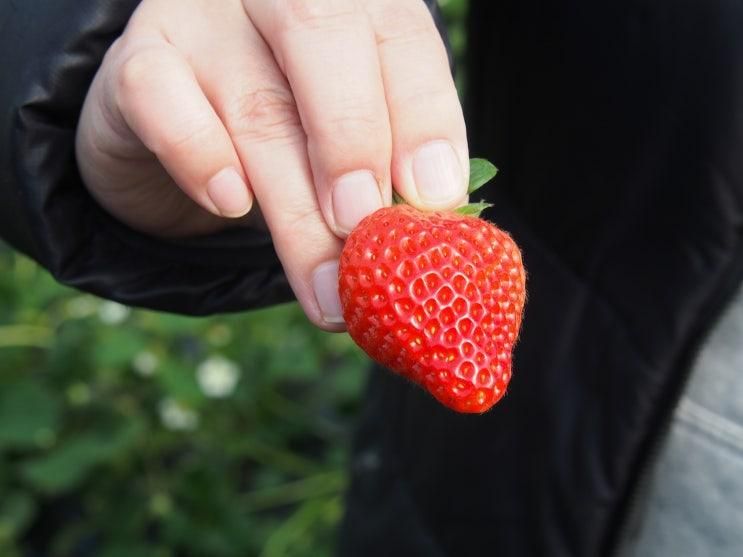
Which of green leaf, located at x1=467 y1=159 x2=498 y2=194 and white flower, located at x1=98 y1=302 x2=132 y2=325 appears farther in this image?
white flower, located at x1=98 y1=302 x2=132 y2=325

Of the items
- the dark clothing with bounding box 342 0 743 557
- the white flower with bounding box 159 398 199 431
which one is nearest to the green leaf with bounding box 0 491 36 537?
the white flower with bounding box 159 398 199 431

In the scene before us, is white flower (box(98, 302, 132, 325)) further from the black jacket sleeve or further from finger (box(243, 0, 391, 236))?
finger (box(243, 0, 391, 236))

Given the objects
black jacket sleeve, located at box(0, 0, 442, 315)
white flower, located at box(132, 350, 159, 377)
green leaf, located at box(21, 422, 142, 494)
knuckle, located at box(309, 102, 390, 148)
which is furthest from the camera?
white flower, located at box(132, 350, 159, 377)

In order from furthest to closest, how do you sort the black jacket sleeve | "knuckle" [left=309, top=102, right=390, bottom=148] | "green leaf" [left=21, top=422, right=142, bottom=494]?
"green leaf" [left=21, top=422, right=142, bottom=494] < the black jacket sleeve < "knuckle" [left=309, top=102, right=390, bottom=148]

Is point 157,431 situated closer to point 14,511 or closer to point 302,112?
point 14,511

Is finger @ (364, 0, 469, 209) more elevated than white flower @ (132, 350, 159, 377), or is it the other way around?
finger @ (364, 0, 469, 209)

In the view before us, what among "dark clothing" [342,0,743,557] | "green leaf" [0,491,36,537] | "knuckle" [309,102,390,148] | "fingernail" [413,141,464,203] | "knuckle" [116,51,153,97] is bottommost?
"green leaf" [0,491,36,537]

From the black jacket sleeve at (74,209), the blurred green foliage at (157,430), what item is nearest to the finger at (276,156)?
the black jacket sleeve at (74,209)
